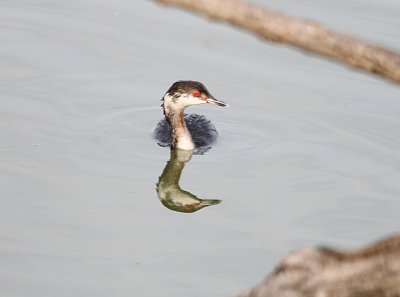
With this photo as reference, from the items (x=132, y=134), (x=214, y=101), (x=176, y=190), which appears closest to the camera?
(x=176, y=190)

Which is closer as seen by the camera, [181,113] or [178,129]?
[178,129]

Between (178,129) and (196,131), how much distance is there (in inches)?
9.3

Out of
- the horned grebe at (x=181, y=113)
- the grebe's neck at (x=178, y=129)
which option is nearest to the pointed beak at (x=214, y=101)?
the horned grebe at (x=181, y=113)

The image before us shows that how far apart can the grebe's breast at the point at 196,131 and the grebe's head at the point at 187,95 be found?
12.0 inches

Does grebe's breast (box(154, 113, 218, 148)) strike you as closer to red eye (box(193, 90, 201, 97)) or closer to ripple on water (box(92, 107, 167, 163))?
ripple on water (box(92, 107, 167, 163))

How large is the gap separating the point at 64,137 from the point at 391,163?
3109 mm

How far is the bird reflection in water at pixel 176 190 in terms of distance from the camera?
31.2 ft

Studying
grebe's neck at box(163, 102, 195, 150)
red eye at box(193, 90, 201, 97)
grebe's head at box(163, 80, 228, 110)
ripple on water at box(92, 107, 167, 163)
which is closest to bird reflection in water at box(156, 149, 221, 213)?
grebe's neck at box(163, 102, 195, 150)

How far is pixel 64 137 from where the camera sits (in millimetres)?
10844

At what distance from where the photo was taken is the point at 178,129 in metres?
11.2

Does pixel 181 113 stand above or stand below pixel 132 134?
above

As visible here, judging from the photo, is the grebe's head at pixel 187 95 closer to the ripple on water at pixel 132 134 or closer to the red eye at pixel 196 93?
the red eye at pixel 196 93

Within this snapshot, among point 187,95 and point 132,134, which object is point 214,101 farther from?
point 132,134

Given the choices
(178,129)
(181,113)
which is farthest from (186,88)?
(178,129)
